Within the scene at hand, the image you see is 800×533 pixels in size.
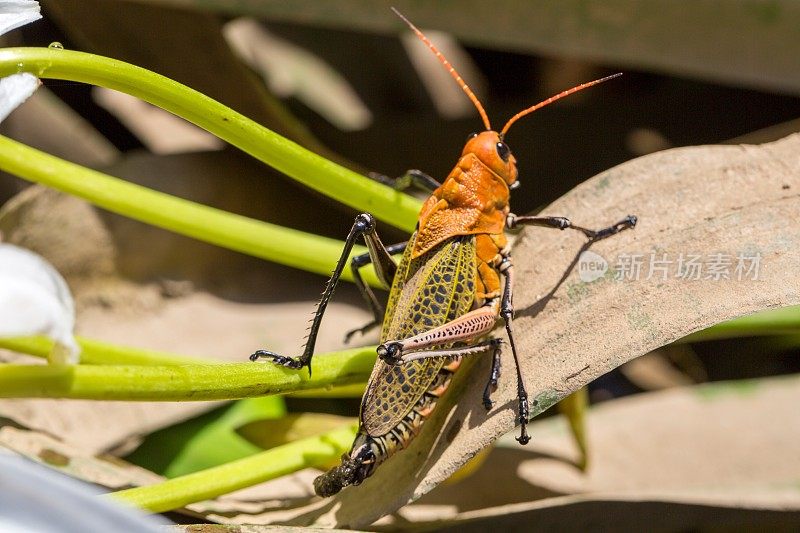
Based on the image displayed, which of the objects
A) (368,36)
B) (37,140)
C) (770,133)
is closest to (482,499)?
(770,133)

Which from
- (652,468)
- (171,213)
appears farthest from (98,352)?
(652,468)

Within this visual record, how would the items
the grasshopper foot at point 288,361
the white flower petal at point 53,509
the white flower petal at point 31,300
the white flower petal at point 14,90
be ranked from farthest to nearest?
the grasshopper foot at point 288,361
the white flower petal at point 14,90
the white flower petal at point 31,300
the white flower petal at point 53,509

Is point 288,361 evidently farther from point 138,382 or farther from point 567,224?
point 567,224

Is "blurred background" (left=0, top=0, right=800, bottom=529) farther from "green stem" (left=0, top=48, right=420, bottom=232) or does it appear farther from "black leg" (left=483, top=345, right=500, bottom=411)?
"black leg" (left=483, top=345, right=500, bottom=411)

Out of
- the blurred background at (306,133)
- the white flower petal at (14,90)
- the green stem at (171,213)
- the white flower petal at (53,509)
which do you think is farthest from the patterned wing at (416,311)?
the white flower petal at (14,90)

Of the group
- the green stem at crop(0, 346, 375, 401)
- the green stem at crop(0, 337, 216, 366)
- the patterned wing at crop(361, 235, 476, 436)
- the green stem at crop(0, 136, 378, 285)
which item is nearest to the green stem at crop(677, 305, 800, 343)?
the patterned wing at crop(361, 235, 476, 436)

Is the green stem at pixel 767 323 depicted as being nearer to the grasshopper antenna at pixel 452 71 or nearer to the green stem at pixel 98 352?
the grasshopper antenna at pixel 452 71
